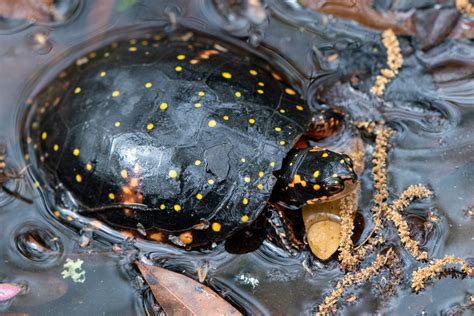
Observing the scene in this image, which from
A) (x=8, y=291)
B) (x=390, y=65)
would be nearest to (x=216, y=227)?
(x=8, y=291)

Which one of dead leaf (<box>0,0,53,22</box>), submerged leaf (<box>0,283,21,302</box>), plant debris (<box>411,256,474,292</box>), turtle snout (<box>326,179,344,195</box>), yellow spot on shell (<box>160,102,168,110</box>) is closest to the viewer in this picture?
turtle snout (<box>326,179,344,195</box>)

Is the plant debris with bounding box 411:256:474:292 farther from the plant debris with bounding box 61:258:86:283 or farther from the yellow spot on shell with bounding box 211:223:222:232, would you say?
the plant debris with bounding box 61:258:86:283

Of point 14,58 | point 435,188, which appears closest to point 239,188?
point 435,188

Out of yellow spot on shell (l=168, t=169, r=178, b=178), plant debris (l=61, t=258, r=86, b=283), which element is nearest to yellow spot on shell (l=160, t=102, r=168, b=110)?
yellow spot on shell (l=168, t=169, r=178, b=178)

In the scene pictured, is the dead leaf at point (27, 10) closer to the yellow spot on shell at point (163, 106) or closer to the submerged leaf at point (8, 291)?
the yellow spot on shell at point (163, 106)

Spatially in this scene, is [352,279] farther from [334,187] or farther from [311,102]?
[311,102]
